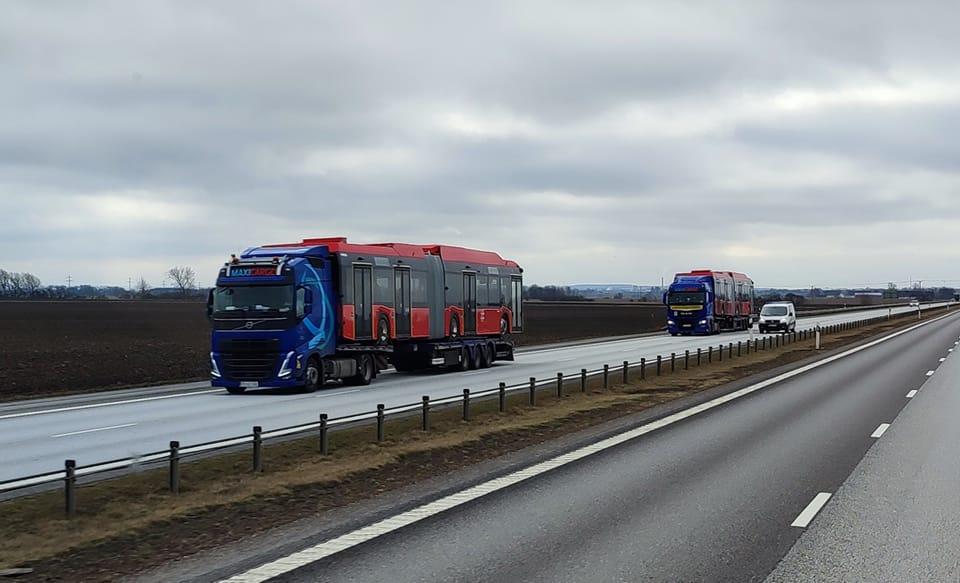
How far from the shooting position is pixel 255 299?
27.3m

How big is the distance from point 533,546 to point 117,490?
5491 mm

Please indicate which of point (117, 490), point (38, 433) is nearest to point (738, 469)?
point (117, 490)

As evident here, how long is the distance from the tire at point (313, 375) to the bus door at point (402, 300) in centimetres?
430

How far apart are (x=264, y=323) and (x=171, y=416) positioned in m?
6.07

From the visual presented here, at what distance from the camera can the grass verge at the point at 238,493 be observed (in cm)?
912

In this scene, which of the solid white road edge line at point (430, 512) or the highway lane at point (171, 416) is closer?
the solid white road edge line at point (430, 512)

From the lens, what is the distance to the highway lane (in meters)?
15.9

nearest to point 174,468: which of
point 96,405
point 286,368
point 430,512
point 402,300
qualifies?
point 430,512

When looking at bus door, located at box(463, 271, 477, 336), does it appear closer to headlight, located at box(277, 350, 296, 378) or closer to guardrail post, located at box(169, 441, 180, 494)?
headlight, located at box(277, 350, 296, 378)

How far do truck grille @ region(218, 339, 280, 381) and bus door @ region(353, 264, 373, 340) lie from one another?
3486 mm

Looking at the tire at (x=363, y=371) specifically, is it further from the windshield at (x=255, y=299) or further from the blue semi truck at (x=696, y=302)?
the blue semi truck at (x=696, y=302)

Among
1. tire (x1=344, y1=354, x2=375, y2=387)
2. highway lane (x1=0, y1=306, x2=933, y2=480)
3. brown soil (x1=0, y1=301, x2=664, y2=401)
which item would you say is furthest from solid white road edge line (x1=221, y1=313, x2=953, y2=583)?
brown soil (x1=0, y1=301, x2=664, y2=401)

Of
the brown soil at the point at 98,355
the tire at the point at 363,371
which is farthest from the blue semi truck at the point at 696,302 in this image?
the tire at the point at 363,371

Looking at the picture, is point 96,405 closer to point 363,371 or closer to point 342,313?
point 342,313
